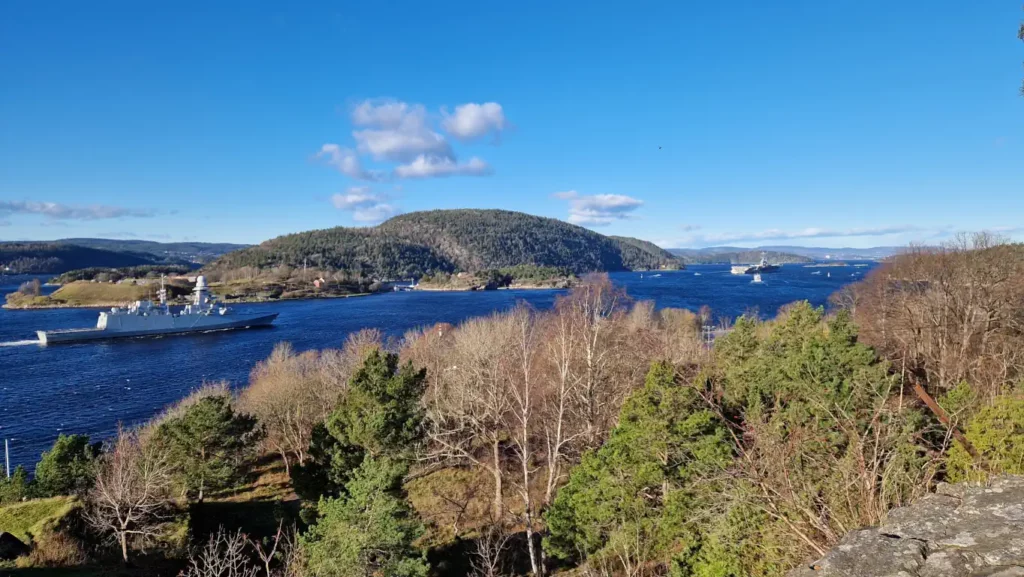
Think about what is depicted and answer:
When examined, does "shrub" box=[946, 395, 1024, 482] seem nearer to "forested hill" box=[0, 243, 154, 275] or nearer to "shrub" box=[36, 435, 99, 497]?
"shrub" box=[36, 435, 99, 497]

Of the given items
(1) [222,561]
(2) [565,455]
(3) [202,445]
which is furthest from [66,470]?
(2) [565,455]

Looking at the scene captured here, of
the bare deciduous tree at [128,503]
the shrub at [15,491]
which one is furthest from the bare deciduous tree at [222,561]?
the shrub at [15,491]

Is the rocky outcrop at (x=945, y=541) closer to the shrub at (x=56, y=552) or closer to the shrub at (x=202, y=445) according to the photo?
the shrub at (x=56, y=552)

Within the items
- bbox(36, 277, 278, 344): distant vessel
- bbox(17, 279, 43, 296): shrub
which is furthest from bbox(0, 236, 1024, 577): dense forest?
bbox(17, 279, 43, 296): shrub

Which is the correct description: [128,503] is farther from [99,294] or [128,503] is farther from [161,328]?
[99,294]

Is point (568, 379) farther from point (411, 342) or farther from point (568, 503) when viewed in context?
point (411, 342)

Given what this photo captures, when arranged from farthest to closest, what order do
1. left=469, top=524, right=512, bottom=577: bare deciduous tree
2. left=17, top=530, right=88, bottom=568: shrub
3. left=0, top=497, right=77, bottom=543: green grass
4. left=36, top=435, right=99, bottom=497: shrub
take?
1. left=36, top=435, right=99, bottom=497: shrub
2. left=469, top=524, right=512, bottom=577: bare deciduous tree
3. left=0, top=497, right=77, bottom=543: green grass
4. left=17, top=530, right=88, bottom=568: shrub
